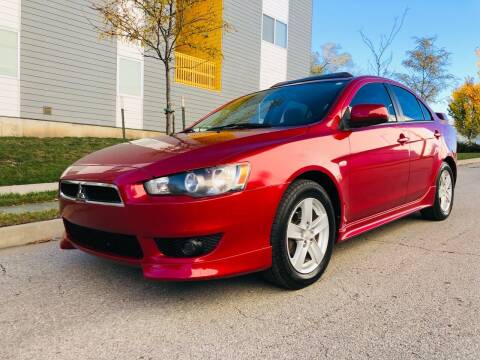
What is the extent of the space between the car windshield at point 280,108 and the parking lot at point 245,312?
49.2 inches

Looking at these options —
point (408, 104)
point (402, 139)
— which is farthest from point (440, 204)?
point (402, 139)

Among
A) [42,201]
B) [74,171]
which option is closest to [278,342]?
[74,171]

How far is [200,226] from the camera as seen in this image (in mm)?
2527

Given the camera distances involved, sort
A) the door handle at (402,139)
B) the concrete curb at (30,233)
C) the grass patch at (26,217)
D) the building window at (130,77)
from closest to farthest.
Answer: the door handle at (402,139) < the concrete curb at (30,233) < the grass patch at (26,217) < the building window at (130,77)

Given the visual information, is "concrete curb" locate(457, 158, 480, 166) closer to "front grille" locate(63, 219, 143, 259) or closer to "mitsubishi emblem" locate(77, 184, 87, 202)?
"front grille" locate(63, 219, 143, 259)

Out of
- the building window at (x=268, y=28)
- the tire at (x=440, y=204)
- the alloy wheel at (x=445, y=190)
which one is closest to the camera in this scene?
the tire at (x=440, y=204)

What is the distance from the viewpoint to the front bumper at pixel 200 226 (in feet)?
8.25

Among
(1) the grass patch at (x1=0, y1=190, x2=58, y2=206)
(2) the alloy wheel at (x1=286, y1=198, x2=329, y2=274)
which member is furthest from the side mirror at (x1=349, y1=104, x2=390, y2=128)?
(1) the grass patch at (x1=0, y1=190, x2=58, y2=206)

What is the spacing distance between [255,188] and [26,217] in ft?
10.3

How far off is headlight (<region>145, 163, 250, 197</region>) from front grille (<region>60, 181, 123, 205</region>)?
26 centimetres

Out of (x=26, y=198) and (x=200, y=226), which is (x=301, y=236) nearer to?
(x=200, y=226)

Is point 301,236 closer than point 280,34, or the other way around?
point 301,236

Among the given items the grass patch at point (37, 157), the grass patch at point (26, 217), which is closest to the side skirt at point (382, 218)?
the grass patch at point (26, 217)

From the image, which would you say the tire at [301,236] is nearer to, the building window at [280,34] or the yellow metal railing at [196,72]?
the yellow metal railing at [196,72]
